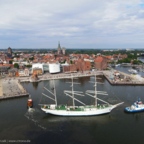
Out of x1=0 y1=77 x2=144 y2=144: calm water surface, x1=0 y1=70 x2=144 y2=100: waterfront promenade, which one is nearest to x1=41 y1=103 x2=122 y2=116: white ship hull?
x1=0 y1=77 x2=144 y2=144: calm water surface

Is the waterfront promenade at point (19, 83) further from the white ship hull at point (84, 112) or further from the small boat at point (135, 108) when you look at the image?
the small boat at point (135, 108)

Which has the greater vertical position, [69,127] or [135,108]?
[135,108]

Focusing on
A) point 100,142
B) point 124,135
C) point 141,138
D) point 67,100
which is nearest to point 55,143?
point 100,142

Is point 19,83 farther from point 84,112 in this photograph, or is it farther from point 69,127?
point 69,127

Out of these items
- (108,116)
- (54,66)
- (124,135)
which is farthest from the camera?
(54,66)

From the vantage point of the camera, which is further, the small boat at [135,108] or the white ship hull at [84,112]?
the small boat at [135,108]

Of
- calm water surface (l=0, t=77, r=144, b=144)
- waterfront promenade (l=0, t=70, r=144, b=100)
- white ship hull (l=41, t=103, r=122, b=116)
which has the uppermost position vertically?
waterfront promenade (l=0, t=70, r=144, b=100)

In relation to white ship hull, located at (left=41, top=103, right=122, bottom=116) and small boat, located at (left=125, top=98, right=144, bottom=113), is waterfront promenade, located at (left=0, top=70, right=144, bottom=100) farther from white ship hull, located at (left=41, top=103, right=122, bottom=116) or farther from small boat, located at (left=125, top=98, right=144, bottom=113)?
small boat, located at (left=125, top=98, right=144, bottom=113)

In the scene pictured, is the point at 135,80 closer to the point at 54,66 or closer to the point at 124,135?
the point at 54,66

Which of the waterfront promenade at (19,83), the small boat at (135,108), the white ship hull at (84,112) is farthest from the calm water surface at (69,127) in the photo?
the waterfront promenade at (19,83)

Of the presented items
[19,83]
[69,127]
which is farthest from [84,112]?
[19,83]

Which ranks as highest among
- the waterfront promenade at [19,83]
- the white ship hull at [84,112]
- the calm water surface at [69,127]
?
the waterfront promenade at [19,83]
